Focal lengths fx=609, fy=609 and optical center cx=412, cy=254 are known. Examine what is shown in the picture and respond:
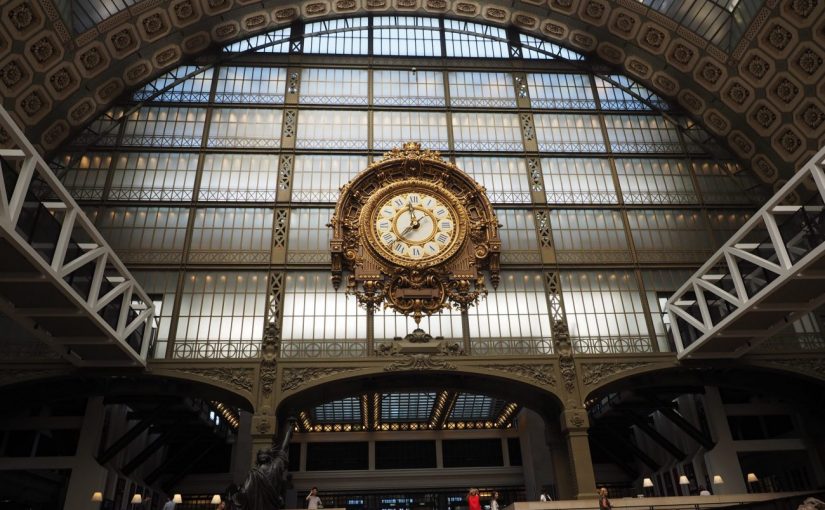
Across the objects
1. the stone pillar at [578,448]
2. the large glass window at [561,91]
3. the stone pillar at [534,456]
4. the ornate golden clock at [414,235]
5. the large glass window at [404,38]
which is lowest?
the stone pillar at [578,448]

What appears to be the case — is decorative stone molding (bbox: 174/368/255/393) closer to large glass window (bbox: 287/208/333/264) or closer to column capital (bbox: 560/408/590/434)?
large glass window (bbox: 287/208/333/264)

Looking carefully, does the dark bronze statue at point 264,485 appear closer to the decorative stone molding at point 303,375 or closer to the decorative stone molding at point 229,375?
the decorative stone molding at point 303,375

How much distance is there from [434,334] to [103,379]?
13155 mm

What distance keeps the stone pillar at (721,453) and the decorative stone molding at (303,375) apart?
16.9 metres

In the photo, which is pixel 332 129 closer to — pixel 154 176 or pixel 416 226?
pixel 416 226

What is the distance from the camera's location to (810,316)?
25.4 meters

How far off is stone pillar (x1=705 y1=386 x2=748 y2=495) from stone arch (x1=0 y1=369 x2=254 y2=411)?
20273 mm

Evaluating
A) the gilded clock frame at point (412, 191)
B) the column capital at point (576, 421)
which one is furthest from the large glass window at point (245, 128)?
the column capital at point (576, 421)

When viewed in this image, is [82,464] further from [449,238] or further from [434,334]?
[449,238]

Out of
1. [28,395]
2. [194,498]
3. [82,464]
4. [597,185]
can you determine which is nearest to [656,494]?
[597,185]

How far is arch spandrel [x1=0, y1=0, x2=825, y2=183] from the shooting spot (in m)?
24.9

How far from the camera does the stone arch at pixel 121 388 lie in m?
22.8

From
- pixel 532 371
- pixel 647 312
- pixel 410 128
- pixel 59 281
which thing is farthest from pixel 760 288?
pixel 59 281

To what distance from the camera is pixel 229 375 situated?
2302cm
